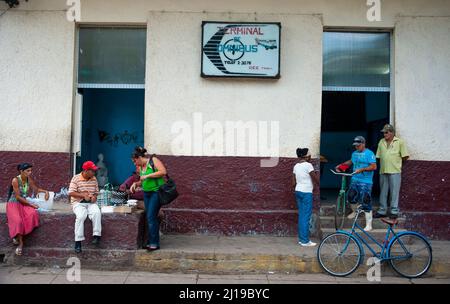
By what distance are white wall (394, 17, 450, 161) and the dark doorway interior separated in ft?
10.6

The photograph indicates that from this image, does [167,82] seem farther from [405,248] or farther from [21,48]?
[405,248]

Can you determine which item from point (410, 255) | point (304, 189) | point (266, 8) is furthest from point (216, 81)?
point (410, 255)

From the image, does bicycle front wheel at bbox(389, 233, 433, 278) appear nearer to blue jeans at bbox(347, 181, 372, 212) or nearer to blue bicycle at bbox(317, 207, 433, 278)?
blue bicycle at bbox(317, 207, 433, 278)

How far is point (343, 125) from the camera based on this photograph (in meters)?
13.0

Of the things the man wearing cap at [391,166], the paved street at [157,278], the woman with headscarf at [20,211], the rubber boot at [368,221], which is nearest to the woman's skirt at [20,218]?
the woman with headscarf at [20,211]

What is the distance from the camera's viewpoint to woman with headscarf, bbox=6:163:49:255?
680 cm

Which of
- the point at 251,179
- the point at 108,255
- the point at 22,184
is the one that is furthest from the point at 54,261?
the point at 251,179

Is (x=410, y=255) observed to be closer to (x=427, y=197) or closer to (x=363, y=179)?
(x=363, y=179)

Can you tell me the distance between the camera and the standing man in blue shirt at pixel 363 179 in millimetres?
7676

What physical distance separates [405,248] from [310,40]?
3893mm

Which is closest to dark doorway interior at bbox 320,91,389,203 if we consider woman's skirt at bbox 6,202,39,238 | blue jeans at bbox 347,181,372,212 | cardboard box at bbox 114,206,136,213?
blue jeans at bbox 347,181,372,212

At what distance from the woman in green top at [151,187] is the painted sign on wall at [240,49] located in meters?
2.11

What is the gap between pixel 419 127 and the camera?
8.28 metres

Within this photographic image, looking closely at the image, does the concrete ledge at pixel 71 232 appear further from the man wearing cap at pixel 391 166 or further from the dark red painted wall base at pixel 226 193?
the man wearing cap at pixel 391 166
